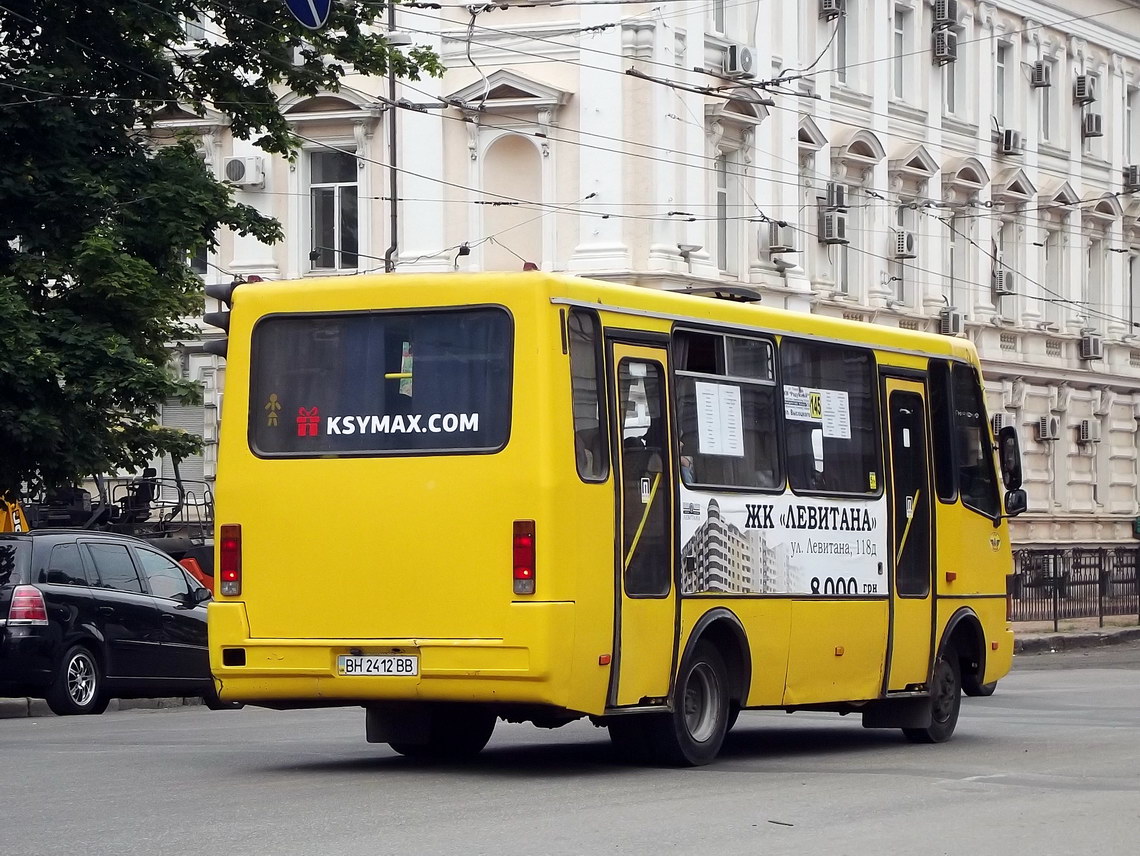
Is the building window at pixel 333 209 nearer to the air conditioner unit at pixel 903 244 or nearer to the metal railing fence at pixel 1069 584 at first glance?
the air conditioner unit at pixel 903 244

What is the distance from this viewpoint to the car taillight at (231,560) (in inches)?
499

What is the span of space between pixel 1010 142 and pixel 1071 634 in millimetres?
16616

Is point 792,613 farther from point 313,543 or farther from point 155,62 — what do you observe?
point 155,62

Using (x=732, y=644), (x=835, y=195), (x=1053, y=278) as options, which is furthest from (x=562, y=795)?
(x=1053, y=278)

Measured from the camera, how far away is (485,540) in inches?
473

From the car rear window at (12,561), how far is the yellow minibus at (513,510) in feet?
20.2

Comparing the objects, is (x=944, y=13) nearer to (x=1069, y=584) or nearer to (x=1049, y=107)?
(x=1049, y=107)

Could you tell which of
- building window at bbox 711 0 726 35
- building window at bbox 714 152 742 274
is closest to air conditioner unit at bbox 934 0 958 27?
building window at bbox 711 0 726 35

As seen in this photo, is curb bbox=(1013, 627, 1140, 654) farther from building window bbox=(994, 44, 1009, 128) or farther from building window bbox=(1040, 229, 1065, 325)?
building window bbox=(994, 44, 1009, 128)

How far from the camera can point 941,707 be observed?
15859 mm

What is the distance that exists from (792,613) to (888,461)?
68.0 inches

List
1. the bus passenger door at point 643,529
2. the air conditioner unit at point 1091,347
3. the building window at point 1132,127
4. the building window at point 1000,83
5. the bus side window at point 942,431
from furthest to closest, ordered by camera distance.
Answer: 1. the building window at point 1132,127
2. the air conditioner unit at point 1091,347
3. the building window at point 1000,83
4. the bus side window at point 942,431
5. the bus passenger door at point 643,529

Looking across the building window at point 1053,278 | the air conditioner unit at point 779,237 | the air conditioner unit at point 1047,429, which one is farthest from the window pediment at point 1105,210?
the air conditioner unit at point 779,237

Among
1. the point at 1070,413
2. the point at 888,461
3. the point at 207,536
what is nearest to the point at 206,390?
the point at 207,536
